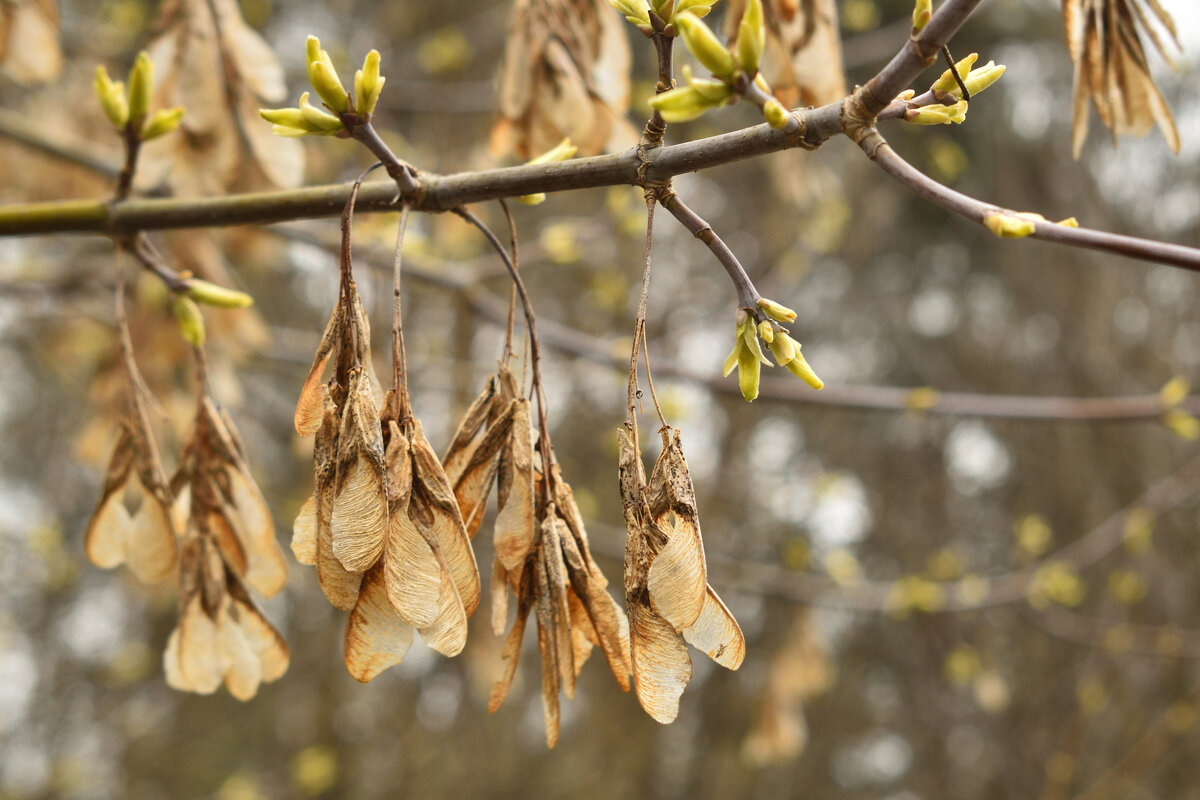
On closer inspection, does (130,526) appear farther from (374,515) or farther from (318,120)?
(318,120)

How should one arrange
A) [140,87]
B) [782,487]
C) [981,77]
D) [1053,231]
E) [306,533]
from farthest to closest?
[782,487] < [140,87] < [306,533] < [981,77] < [1053,231]

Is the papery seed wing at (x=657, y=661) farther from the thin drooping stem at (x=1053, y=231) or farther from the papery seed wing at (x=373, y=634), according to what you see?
the thin drooping stem at (x=1053, y=231)

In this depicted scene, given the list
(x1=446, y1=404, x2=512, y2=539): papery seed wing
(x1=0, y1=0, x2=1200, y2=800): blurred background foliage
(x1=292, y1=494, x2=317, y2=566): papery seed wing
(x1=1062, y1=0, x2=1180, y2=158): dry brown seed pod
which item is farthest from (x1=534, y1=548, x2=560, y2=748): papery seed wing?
(x1=0, y1=0, x2=1200, y2=800): blurred background foliage

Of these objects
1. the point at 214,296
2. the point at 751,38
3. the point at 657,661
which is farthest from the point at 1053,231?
the point at 214,296

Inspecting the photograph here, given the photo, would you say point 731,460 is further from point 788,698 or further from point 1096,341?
point 1096,341

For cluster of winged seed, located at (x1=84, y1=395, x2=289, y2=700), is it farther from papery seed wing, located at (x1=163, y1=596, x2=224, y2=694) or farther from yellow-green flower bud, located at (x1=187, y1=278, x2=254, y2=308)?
yellow-green flower bud, located at (x1=187, y1=278, x2=254, y2=308)

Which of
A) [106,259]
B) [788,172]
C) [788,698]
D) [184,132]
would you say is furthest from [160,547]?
[788,698]

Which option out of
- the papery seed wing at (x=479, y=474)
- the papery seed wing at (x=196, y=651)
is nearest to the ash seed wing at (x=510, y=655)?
the papery seed wing at (x=479, y=474)

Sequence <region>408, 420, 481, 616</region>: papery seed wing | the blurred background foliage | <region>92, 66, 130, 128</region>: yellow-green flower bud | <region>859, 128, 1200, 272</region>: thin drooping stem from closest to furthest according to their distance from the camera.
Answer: <region>859, 128, 1200, 272</region>: thin drooping stem
<region>408, 420, 481, 616</region>: papery seed wing
<region>92, 66, 130, 128</region>: yellow-green flower bud
the blurred background foliage
